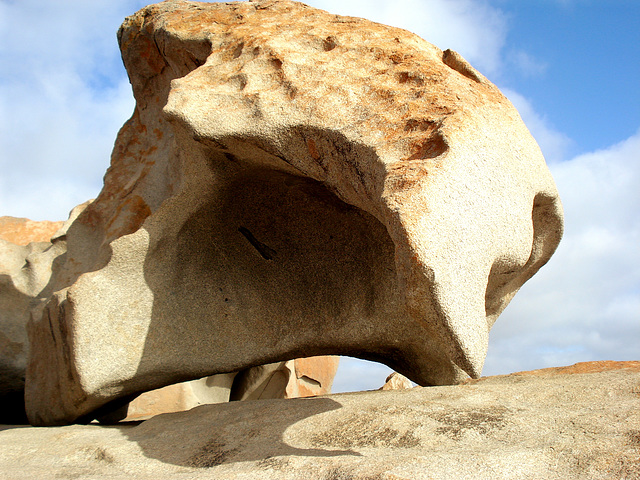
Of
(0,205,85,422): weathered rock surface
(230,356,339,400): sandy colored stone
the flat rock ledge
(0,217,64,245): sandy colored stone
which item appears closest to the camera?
the flat rock ledge

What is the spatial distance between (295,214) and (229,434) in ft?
3.49

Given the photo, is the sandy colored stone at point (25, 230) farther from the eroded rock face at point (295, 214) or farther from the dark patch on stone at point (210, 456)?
the dark patch on stone at point (210, 456)

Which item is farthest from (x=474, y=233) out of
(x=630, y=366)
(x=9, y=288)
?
(x=9, y=288)

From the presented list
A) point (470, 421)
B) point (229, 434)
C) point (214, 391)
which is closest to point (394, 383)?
point (214, 391)

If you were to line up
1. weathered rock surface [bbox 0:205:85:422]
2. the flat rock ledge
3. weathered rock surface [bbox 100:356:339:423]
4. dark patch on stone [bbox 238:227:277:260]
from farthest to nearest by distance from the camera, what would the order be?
1. weathered rock surface [bbox 100:356:339:423]
2. weathered rock surface [bbox 0:205:85:422]
3. dark patch on stone [bbox 238:227:277:260]
4. the flat rock ledge

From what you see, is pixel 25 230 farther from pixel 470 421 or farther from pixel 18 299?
pixel 470 421

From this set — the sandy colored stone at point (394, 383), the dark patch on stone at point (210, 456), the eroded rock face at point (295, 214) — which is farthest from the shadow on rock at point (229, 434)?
the sandy colored stone at point (394, 383)

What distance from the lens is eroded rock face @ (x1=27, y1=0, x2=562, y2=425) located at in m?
1.74

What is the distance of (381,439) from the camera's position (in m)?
1.80

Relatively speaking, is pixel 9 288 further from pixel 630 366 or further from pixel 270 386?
pixel 630 366

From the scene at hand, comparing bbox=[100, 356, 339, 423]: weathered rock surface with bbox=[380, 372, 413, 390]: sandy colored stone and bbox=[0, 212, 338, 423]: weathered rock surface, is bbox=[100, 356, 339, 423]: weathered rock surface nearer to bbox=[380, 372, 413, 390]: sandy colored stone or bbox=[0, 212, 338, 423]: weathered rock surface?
bbox=[0, 212, 338, 423]: weathered rock surface

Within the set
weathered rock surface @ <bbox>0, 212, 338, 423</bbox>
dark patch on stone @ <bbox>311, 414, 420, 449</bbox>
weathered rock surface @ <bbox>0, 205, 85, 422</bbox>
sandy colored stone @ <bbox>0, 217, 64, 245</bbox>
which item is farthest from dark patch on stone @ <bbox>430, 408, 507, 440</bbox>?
sandy colored stone @ <bbox>0, 217, 64, 245</bbox>

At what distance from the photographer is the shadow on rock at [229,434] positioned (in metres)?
1.84

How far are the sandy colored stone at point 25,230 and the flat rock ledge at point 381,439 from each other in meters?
2.31
